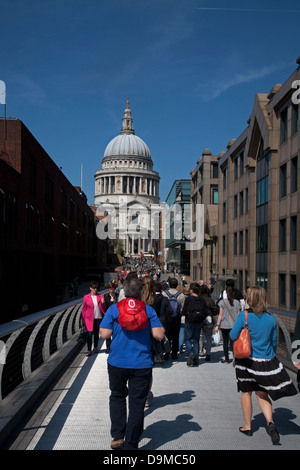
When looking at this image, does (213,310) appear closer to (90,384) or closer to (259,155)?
(90,384)

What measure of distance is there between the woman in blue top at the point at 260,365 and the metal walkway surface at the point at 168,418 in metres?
0.42

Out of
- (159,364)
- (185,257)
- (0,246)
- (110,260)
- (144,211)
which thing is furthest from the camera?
(144,211)

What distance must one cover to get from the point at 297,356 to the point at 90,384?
3500mm

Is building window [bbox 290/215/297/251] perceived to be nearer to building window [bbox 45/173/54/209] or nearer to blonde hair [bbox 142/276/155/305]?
blonde hair [bbox 142/276/155/305]

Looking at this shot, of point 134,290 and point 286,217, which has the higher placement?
point 286,217

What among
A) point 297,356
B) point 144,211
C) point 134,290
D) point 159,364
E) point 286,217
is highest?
point 144,211

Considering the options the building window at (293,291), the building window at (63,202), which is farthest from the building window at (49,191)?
the building window at (293,291)

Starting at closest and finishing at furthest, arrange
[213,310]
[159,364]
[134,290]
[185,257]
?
[134,290] < [159,364] < [213,310] < [185,257]

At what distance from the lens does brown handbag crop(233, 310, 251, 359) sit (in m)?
6.02

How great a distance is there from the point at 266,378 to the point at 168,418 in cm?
166

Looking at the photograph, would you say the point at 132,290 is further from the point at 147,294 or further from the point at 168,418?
the point at 147,294

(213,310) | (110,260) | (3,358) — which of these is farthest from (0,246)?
(110,260)

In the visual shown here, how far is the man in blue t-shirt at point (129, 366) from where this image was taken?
5.52 meters

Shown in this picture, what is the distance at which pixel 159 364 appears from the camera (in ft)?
36.0
